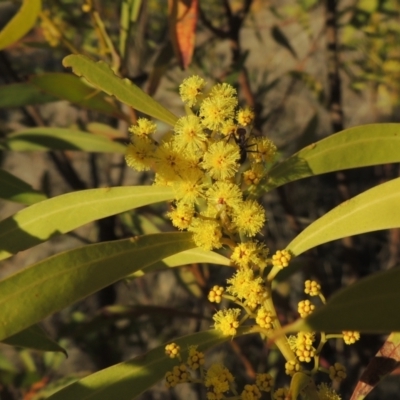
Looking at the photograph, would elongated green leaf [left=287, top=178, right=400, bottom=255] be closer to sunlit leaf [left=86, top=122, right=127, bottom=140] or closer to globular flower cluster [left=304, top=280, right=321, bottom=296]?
globular flower cluster [left=304, top=280, right=321, bottom=296]

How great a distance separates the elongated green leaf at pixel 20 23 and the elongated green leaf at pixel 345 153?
539 millimetres

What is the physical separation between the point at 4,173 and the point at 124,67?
0.43m

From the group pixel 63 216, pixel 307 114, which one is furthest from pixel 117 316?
pixel 307 114

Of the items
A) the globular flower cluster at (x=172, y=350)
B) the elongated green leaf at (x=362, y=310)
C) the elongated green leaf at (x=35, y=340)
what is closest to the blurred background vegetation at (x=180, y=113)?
the elongated green leaf at (x=35, y=340)

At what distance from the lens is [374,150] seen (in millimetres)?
969

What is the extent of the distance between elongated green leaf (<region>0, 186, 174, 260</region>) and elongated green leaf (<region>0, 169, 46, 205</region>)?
347mm

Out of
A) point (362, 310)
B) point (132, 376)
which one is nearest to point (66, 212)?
point (132, 376)

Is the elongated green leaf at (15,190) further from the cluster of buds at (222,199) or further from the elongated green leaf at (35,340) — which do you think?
the cluster of buds at (222,199)

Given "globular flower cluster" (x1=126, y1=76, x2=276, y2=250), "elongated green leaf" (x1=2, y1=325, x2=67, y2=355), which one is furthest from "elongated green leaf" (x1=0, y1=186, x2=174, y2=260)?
"elongated green leaf" (x1=2, y1=325, x2=67, y2=355)

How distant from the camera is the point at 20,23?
1.11m

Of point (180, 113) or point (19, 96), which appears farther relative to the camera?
point (180, 113)

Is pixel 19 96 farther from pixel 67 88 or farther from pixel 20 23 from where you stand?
pixel 20 23

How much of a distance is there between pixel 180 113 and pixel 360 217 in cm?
267

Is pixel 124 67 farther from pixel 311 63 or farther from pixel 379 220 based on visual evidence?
pixel 311 63
